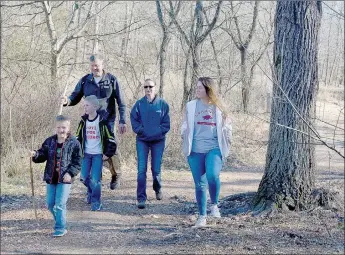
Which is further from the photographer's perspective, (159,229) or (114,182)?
(114,182)

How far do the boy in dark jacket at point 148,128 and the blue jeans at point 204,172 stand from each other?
1.11m

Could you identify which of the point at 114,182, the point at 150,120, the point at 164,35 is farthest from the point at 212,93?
the point at 164,35

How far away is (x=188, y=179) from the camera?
9.89m

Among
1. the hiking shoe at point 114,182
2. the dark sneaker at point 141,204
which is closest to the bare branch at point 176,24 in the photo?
the hiking shoe at point 114,182

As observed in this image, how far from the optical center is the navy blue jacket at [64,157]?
5430 millimetres

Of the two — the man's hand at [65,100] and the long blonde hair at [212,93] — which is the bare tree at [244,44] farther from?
the long blonde hair at [212,93]

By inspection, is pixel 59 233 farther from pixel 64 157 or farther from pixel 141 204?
pixel 141 204

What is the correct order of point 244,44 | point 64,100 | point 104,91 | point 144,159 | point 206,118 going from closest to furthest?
point 206,118
point 64,100
point 144,159
point 104,91
point 244,44

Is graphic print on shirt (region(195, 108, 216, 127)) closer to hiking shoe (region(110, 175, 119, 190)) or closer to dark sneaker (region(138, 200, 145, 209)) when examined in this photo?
dark sneaker (region(138, 200, 145, 209))

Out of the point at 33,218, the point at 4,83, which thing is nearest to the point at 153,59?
the point at 4,83

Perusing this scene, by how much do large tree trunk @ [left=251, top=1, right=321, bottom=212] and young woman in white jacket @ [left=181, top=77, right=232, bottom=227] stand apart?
2.60 feet

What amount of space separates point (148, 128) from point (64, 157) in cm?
172

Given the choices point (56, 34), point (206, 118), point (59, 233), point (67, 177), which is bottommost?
point (59, 233)

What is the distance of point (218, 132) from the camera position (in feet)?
19.3
